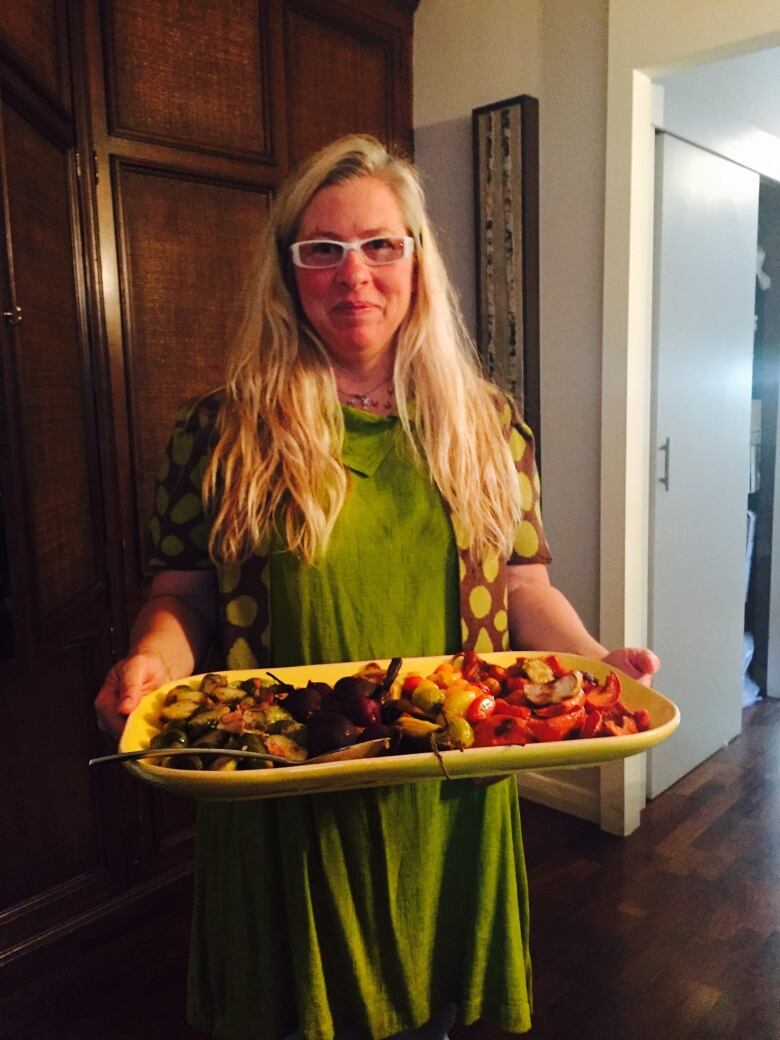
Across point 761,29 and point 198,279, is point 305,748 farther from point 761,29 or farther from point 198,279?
point 761,29

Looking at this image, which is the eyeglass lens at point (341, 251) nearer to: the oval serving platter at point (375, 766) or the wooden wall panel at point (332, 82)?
the oval serving platter at point (375, 766)

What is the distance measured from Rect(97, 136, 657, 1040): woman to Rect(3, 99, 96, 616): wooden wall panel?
1.99ft

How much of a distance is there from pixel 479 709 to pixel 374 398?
1.45 feet

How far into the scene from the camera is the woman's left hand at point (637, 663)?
3.59 feet

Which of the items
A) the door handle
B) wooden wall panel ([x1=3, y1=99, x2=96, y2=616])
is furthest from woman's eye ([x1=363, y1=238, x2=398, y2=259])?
the door handle

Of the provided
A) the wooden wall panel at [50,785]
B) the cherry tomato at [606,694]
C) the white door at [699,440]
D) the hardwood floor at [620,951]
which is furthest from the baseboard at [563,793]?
the cherry tomato at [606,694]

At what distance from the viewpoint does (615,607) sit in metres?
2.41

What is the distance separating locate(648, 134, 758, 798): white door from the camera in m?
2.47

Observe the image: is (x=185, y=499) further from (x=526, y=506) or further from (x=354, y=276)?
(x=526, y=506)

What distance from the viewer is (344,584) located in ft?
3.54

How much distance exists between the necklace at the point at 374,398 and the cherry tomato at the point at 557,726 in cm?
46

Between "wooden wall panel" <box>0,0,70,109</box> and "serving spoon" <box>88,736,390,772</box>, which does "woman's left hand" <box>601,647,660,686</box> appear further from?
"wooden wall panel" <box>0,0,70,109</box>

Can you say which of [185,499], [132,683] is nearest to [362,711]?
[132,683]

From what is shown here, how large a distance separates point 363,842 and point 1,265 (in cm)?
112
